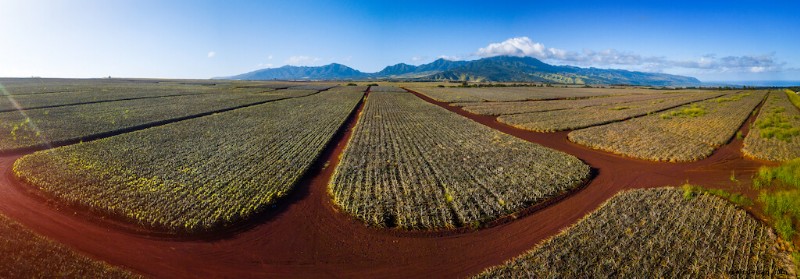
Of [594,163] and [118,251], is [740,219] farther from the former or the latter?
[118,251]

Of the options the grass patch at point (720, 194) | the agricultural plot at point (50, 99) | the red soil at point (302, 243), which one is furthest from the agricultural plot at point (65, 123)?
the grass patch at point (720, 194)

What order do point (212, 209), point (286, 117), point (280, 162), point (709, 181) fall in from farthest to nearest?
point (286, 117) → point (280, 162) → point (709, 181) → point (212, 209)

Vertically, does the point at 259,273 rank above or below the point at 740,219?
below

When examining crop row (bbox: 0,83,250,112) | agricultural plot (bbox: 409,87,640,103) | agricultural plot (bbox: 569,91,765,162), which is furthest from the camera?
agricultural plot (bbox: 409,87,640,103)

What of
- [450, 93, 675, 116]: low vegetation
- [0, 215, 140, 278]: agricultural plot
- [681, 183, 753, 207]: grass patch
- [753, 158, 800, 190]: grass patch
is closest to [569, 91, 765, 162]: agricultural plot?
[753, 158, 800, 190]: grass patch

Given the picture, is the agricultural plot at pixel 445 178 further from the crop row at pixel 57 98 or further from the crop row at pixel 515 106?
the crop row at pixel 57 98

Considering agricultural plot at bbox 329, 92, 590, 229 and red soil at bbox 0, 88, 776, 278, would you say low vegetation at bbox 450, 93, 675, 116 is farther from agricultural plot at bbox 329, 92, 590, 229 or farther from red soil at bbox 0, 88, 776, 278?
red soil at bbox 0, 88, 776, 278

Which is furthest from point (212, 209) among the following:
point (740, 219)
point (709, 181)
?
point (709, 181)
